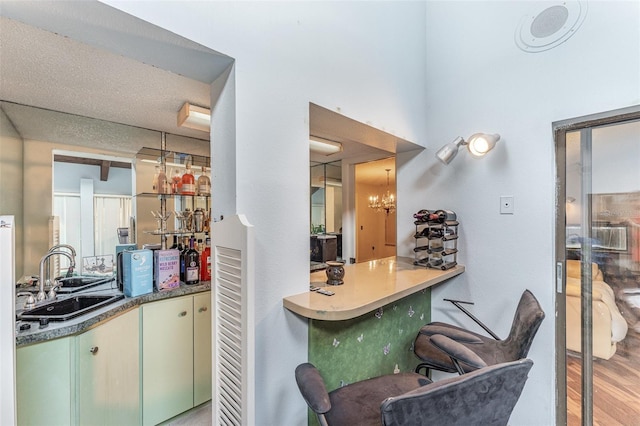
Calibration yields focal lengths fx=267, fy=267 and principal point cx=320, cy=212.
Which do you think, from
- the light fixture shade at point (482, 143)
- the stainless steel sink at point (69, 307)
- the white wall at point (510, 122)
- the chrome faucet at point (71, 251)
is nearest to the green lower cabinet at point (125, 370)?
the stainless steel sink at point (69, 307)

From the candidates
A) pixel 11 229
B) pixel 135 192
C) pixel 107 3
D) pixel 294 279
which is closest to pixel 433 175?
pixel 294 279

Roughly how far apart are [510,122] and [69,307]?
120 inches

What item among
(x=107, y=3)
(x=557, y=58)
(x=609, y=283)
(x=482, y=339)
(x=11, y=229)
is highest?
(x=557, y=58)

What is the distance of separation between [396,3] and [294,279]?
6.51 ft

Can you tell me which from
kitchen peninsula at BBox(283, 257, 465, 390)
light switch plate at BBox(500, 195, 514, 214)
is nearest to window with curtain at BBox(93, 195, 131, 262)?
kitchen peninsula at BBox(283, 257, 465, 390)

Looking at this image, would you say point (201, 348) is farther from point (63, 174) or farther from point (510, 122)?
point (510, 122)

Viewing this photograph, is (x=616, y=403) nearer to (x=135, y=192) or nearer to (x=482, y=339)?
(x=482, y=339)

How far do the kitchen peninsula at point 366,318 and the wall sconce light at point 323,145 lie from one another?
3.45 feet

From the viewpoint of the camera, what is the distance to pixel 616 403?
4.94 ft

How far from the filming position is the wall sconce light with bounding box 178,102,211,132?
5.61 ft

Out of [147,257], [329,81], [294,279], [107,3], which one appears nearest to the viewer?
[107,3]

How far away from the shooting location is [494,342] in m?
1.49

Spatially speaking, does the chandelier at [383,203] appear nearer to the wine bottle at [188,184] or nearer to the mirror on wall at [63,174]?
the wine bottle at [188,184]

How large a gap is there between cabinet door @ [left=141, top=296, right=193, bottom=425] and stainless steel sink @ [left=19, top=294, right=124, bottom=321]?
24 cm
